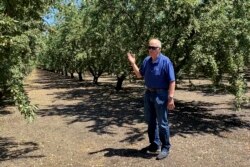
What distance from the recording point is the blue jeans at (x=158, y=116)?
764 centimetres

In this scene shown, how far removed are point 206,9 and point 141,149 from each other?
594cm

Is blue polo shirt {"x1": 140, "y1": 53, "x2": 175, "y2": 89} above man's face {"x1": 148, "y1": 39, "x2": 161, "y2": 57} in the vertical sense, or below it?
below

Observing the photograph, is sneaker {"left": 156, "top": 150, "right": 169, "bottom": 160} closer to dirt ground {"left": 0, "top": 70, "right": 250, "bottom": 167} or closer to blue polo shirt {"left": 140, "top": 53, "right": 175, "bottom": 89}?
dirt ground {"left": 0, "top": 70, "right": 250, "bottom": 167}

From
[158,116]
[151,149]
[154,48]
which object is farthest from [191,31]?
[158,116]

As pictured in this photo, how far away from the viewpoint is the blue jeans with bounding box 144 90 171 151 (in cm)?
764

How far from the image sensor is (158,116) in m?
7.68

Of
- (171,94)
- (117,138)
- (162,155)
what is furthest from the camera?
(117,138)

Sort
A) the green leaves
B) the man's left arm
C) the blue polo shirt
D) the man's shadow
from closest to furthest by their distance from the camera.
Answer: the man's left arm → the blue polo shirt → the man's shadow → the green leaves

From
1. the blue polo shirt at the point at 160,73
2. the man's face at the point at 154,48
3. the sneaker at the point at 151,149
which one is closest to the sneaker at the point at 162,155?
the sneaker at the point at 151,149

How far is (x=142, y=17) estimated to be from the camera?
15.4 m

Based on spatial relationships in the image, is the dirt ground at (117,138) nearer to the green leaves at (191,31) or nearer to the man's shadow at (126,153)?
the man's shadow at (126,153)

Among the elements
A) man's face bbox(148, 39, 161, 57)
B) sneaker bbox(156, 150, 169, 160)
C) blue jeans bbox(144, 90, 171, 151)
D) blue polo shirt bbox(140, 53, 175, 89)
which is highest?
man's face bbox(148, 39, 161, 57)

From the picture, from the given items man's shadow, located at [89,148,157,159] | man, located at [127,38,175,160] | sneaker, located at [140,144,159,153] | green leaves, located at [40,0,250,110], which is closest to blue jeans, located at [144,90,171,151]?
man, located at [127,38,175,160]

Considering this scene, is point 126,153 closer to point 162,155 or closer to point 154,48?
point 162,155
